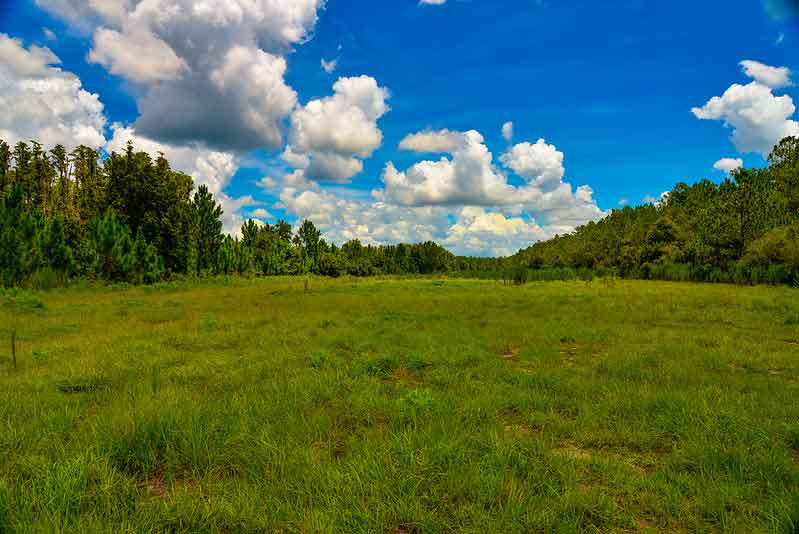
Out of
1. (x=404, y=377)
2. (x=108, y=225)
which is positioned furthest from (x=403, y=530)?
(x=108, y=225)

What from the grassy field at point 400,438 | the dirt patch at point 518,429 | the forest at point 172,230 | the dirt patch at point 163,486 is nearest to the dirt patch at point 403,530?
the grassy field at point 400,438

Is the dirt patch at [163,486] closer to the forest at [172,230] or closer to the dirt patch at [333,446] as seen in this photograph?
the dirt patch at [333,446]

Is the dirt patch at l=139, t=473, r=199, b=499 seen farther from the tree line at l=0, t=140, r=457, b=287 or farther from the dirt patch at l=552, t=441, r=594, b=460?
the tree line at l=0, t=140, r=457, b=287

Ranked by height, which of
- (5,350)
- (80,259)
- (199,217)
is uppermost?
(199,217)

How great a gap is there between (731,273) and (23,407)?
6300 cm

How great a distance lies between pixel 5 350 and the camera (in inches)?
452

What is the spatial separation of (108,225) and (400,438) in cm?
4829

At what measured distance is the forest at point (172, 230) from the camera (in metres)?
37.6

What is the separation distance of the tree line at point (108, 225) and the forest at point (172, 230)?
0.38 feet

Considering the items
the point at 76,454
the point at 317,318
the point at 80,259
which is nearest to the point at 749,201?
the point at 317,318

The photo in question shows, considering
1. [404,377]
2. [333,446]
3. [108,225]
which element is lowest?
[404,377]

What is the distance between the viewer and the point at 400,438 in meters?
5.23

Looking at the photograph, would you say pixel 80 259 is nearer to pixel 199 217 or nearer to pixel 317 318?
pixel 199 217

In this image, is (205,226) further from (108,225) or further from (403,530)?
(403,530)
